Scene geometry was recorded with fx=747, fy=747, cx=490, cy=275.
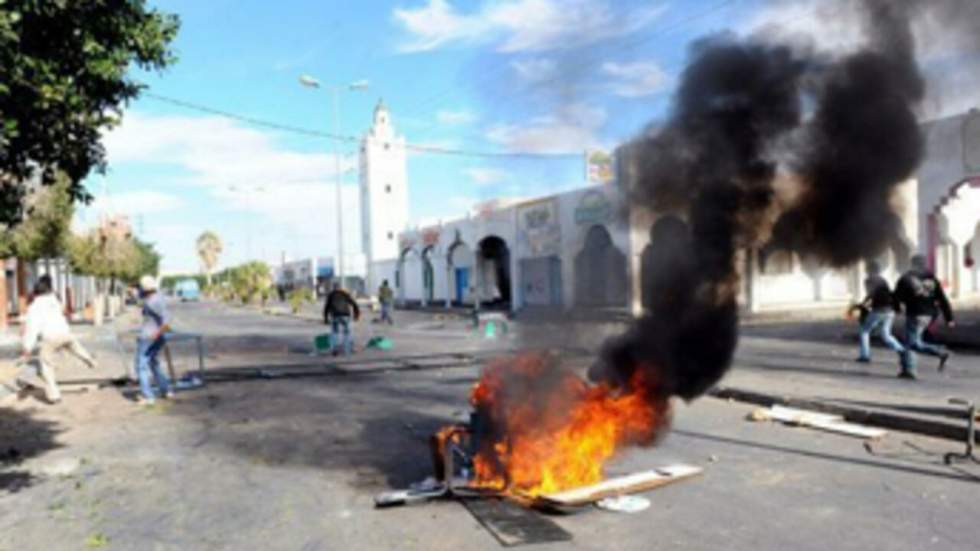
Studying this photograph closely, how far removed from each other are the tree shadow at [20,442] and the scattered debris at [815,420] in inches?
279

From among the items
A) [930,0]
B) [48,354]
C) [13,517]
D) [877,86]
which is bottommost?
[13,517]

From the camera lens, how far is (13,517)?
533 cm

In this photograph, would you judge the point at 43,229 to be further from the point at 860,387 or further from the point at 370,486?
the point at 860,387

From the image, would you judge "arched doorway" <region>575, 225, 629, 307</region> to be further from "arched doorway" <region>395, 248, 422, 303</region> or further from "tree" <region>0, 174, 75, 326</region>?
"arched doorway" <region>395, 248, 422, 303</region>

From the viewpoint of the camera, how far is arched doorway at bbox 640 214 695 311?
18.6 ft

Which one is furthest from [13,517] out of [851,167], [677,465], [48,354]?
[851,167]

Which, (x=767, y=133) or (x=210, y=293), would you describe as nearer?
(x=767, y=133)

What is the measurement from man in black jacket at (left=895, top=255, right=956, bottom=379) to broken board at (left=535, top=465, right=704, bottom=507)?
17.8ft

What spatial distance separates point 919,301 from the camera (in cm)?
959

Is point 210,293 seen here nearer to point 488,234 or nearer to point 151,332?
point 488,234

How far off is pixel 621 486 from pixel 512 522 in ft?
3.11

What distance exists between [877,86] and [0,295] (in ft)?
101

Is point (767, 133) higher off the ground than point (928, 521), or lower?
higher

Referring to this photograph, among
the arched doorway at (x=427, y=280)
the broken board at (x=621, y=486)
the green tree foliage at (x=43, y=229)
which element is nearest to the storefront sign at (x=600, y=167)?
the broken board at (x=621, y=486)
